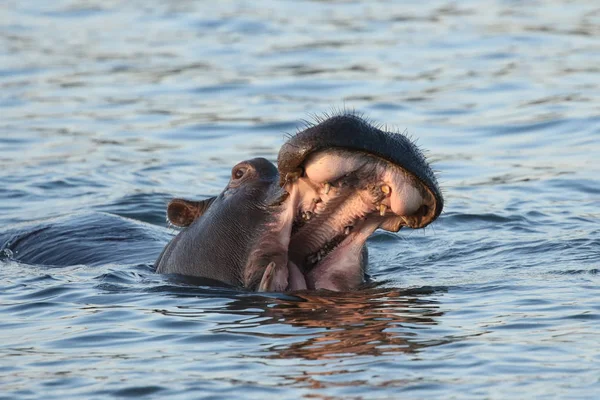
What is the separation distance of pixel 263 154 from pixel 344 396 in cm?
817

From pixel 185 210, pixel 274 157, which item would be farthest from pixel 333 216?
pixel 274 157

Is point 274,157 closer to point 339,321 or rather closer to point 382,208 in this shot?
point 382,208

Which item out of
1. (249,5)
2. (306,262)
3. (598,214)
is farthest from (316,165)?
(249,5)

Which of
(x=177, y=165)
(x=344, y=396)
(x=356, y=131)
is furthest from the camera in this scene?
(x=177, y=165)

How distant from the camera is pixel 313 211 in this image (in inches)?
285

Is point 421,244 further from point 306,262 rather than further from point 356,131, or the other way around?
point 356,131

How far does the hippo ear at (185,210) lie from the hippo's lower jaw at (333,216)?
826 millimetres

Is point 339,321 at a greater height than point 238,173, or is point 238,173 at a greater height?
point 238,173

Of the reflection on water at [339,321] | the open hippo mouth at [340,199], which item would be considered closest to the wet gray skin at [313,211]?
the open hippo mouth at [340,199]

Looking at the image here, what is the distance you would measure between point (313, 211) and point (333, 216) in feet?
0.39

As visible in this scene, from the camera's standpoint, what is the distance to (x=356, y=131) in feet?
21.9

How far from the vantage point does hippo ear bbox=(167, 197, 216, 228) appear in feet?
26.7

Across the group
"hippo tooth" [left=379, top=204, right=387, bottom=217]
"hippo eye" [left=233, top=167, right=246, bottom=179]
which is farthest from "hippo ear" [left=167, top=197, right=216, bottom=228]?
"hippo tooth" [left=379, top=204, right=387, bottom=217]

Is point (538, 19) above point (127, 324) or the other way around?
above
